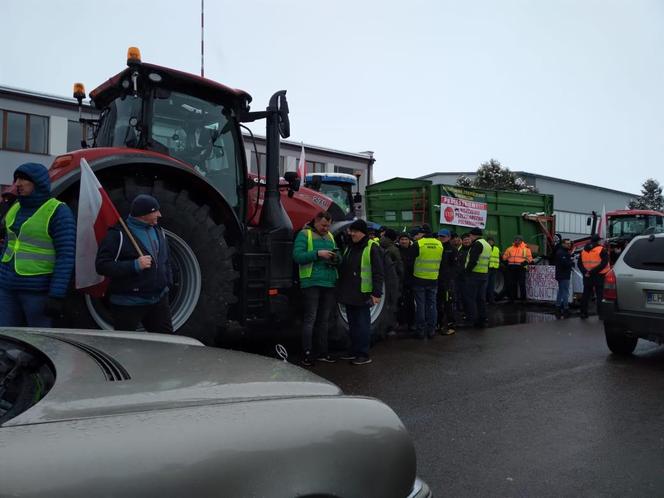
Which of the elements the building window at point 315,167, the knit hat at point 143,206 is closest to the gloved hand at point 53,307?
the knit hat at point 143,206

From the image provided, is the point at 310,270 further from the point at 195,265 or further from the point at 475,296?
the point at 475,296

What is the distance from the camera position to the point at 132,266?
3.81 meters

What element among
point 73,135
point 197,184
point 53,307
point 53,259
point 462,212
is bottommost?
point 53,307

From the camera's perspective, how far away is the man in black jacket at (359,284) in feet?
19.8

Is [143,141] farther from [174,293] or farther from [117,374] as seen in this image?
[117,374]

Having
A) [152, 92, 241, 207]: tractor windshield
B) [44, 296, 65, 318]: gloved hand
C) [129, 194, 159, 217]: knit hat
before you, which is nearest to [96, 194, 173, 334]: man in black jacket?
[129, 194, 159, 217]: knit hat

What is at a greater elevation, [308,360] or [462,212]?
[462,212]

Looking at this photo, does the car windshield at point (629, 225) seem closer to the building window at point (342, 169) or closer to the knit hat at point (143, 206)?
the building window at point (342, 169)

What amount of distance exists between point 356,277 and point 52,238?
3204mm

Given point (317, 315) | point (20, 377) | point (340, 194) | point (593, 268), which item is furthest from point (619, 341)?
point (20, 377)

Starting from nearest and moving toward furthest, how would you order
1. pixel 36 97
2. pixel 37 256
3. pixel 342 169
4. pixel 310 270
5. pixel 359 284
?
pixel 37 256 < pixel 310 270 < pixel 359 284 < pixel 36 97 < pixel 342 169

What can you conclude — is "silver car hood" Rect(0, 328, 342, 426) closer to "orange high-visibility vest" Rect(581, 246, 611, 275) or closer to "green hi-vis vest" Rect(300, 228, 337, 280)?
"green hi-vis vest" Rect(300, 228, 337, 280)

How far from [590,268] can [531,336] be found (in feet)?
11.4

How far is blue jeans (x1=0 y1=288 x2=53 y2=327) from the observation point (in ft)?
12.7
